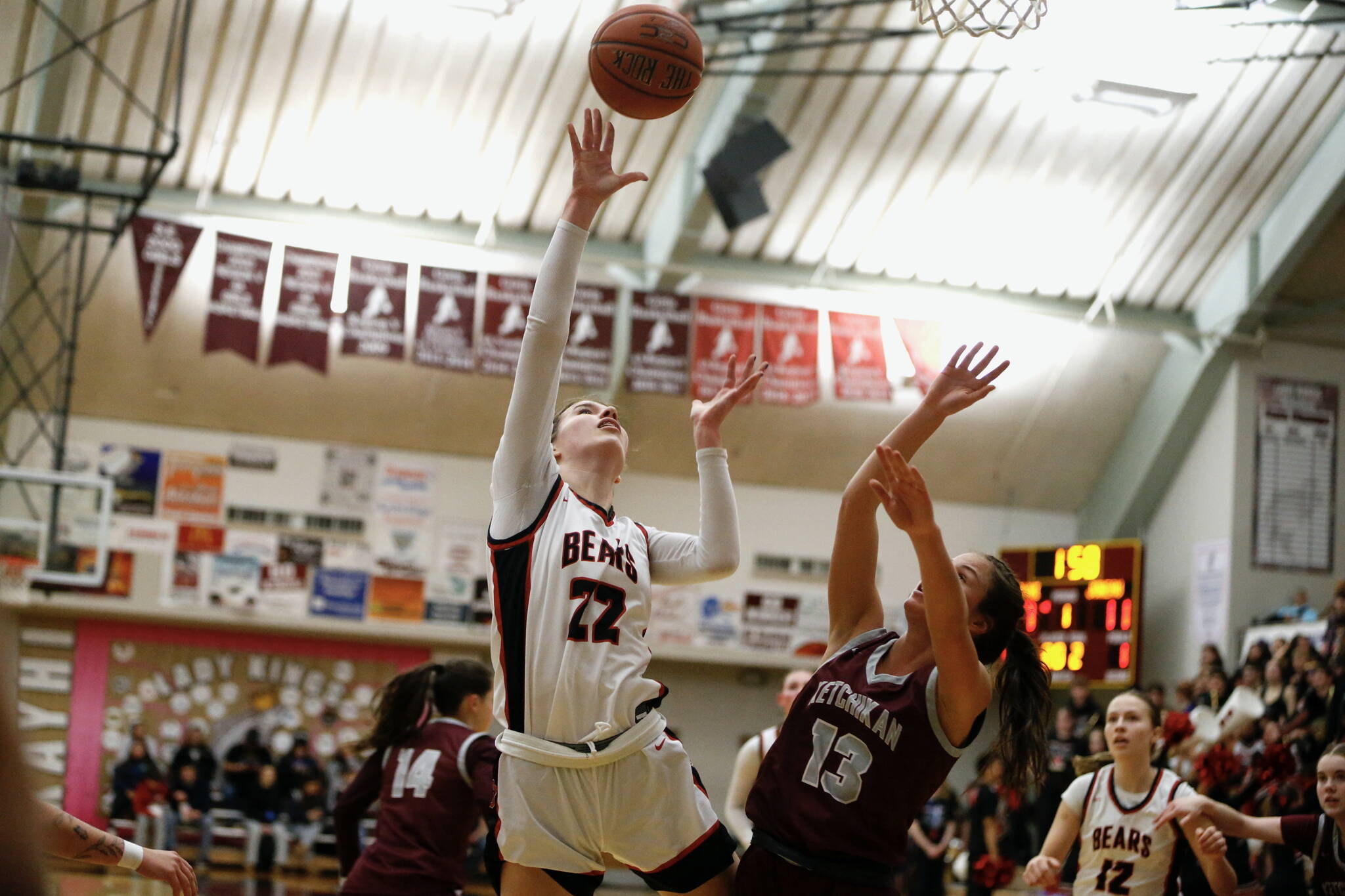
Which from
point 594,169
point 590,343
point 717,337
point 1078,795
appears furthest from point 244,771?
point 594,169

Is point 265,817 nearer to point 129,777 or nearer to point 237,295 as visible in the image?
point 129,777

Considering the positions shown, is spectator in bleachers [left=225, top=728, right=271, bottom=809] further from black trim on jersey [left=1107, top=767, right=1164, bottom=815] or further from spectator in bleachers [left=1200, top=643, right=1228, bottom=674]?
black trim on jersey [left=1107, top=767, right=1164, bottom=815]

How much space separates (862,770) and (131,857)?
74.3 inches

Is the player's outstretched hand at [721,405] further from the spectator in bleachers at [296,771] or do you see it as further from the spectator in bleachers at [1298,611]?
the spectator in bleachers at [296,771]

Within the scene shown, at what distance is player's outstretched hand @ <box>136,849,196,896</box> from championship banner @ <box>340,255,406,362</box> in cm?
1015

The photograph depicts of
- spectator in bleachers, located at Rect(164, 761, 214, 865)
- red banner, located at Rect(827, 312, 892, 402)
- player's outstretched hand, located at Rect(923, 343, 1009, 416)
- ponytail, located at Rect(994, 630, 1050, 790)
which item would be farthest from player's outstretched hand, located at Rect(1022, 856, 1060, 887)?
spectator in bleachers, located at Rect(164, 761, 214, 865)

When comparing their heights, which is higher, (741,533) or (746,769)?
(741,533)

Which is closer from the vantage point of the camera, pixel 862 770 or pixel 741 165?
pixel 862 770

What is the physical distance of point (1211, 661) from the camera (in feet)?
43.7

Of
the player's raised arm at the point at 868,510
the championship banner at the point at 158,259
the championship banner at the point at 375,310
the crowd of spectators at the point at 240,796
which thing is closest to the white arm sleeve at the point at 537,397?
the player's raised arm at the point at 868,510

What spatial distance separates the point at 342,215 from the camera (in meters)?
14.0

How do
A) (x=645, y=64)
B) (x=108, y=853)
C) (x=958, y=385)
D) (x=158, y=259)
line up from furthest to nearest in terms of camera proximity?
1. (x=158, y=259)
2. (x=645, y=64)
3. (x=958, y=385)
4. (x=108, y=853)

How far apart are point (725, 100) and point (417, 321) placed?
145 inches

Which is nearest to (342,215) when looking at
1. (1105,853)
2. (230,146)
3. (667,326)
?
(230,146)
